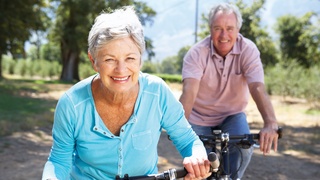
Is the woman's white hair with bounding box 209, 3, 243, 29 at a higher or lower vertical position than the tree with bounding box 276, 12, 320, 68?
lower

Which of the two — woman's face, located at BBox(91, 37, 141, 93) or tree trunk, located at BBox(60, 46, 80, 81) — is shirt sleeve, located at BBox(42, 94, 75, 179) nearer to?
woman's face, located at BBox(91, 37, 141, 93)

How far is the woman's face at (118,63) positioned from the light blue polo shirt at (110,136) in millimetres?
150

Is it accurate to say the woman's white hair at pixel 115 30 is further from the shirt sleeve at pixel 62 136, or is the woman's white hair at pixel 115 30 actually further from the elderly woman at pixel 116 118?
the shirt sleeve at pixel 62 136

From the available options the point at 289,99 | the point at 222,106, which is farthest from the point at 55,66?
the point at 222,106

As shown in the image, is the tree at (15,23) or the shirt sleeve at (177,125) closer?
the shirt sleeve at (177,125)

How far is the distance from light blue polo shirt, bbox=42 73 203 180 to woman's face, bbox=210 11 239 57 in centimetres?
119

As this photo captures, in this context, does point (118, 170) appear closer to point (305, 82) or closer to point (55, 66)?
point (305, 82)

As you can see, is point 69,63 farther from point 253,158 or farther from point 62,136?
point 62,136

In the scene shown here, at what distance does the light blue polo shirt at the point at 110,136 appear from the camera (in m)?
2.04

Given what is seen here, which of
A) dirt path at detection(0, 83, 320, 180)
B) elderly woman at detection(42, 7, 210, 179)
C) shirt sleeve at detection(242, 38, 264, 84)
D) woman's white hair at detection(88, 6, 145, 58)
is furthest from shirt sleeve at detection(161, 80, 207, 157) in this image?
dirt path at detection(0, 83, 320, 180)

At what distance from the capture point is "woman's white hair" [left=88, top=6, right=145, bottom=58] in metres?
1.92

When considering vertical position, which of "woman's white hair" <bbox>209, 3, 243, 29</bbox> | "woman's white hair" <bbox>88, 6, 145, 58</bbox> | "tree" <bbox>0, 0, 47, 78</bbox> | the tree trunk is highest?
"tree" <bbox>0, 0, 47, 78</bbox>

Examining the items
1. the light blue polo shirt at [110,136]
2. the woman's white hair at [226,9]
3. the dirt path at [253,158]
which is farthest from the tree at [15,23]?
the light blue polo shirt at [110,136]

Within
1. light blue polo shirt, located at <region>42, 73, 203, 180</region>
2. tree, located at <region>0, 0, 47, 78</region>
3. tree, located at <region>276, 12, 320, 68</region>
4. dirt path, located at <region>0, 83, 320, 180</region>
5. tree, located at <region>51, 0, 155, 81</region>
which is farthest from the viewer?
tree, located at <region>276, 12, 320, 68</region>
